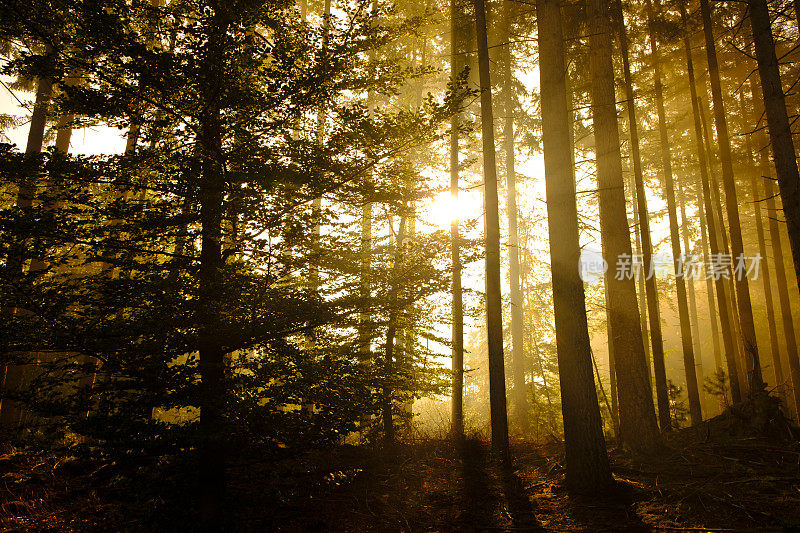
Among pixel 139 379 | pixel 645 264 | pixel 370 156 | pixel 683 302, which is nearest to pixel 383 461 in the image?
pixel 139 379

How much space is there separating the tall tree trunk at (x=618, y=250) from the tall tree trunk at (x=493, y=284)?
228 cm

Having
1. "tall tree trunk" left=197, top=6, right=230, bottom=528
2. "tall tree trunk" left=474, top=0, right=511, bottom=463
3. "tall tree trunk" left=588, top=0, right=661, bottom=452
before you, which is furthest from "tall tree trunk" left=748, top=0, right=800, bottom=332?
"tall tree trunk" left=197, top=6, right=230, bottom=528

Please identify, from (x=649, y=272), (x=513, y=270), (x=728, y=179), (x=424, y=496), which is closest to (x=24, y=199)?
(x=424, y=496)

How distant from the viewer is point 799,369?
48.1 feet

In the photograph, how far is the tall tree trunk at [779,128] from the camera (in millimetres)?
7227

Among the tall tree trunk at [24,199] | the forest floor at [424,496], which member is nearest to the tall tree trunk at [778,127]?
the forest floor at [424,496]

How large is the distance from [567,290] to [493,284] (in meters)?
2.43

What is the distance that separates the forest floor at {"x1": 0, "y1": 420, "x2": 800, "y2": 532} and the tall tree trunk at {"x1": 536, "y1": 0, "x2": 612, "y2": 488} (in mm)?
597

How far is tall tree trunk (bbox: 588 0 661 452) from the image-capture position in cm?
787

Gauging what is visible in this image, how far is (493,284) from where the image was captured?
28.8 feet

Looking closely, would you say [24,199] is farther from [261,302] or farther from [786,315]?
[786,315]

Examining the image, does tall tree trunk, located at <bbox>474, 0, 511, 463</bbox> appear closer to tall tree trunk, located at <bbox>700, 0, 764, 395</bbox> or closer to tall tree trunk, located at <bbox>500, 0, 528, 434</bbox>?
tall tree trunk, located at <bbox>500, 0, 528, 434</bbox>

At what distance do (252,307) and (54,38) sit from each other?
433cm

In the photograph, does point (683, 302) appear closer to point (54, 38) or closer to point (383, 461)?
point (383, 461)
